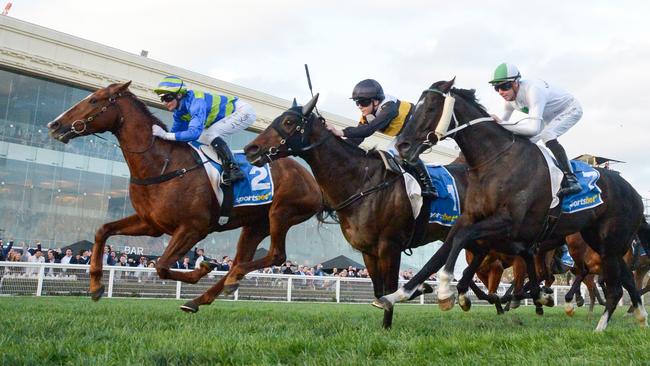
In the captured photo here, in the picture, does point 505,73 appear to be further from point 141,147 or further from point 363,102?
point 141,147

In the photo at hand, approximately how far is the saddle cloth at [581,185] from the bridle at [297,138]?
7.54ft

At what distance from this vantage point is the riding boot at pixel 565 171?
18.6ft

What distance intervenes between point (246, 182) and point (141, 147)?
4.15 feet

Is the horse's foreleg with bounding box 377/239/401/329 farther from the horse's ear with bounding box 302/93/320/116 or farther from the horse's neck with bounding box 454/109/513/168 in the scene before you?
the horse's ear with bounding box 302/93/320/116

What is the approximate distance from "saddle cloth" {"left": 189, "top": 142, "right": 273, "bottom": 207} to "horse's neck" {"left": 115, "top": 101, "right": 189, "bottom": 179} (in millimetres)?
343

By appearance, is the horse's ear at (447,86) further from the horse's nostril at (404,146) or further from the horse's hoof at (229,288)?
the horse's hoof at (229,288)

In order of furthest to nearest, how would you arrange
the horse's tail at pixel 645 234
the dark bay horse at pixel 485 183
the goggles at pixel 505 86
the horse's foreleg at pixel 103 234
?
the horse's tail at pixel 645 234 < the horse's foreleg at pixel 103 234 < the goggles at pixel 505 86 < the dark bay horse at pixel 485 183

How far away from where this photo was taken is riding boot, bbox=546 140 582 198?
568cm

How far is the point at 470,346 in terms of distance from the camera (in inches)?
143

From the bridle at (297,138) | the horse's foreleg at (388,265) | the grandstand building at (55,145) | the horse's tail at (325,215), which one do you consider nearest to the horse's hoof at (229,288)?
the horse's tail at (325,215)

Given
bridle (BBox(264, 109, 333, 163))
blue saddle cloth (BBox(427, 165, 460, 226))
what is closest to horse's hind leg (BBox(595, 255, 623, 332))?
blue saddle cloth (BBox(427, 165, 460, 226))

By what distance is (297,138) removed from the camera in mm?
6137

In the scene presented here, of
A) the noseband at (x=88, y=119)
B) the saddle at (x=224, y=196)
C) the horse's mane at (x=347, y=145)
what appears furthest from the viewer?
the saddle at (x=224, y=196)

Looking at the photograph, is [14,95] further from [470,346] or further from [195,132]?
[470,346]
